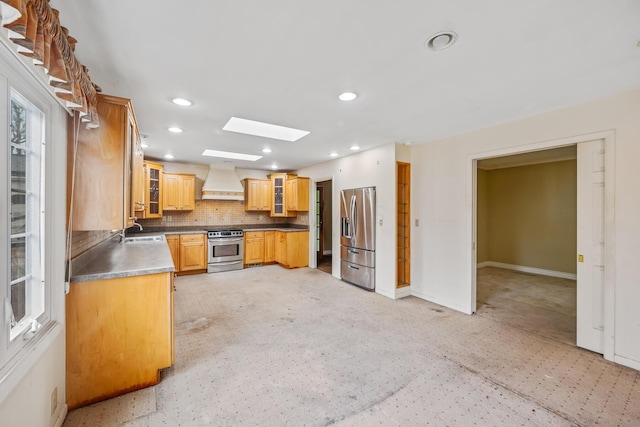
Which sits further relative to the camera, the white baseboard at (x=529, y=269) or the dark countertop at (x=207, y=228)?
the dark countertop at (x=207, y=228)

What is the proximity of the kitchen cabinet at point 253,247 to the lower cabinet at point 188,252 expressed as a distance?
2.89ft

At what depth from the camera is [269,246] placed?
6531 millimetres

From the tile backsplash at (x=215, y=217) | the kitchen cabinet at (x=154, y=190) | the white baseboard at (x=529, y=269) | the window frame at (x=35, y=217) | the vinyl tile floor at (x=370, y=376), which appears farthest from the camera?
the tile backsplash at (x=215, y=217)

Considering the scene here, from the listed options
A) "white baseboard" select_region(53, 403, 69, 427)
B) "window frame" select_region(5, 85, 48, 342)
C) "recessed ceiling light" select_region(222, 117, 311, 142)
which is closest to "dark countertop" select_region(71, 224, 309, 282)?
"window frame" select_region(5, 85, 48, 342)

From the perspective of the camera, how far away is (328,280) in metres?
5.23

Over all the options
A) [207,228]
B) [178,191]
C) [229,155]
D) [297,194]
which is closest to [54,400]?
[229,155]

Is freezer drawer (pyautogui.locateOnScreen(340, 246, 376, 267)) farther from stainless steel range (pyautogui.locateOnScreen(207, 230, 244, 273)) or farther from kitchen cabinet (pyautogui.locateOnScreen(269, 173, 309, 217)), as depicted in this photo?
stainless steel range (pyautogui.locateOnScreen(207, 230, 244, 273))

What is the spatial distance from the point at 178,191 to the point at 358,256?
13.1ft

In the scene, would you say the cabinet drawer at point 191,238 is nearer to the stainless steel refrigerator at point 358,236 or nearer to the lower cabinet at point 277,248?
the lower cabinet at point 277,248

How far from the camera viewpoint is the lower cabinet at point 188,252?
17.9 feet

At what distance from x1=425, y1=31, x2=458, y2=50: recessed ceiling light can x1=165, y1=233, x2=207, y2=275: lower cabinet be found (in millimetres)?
5339

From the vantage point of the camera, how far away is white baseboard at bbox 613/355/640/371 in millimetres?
2314

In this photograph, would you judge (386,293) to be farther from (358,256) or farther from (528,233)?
(528,233)

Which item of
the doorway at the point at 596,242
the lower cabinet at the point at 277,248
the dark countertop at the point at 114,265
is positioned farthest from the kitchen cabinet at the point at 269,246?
the doorway at the point at 596,242
